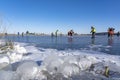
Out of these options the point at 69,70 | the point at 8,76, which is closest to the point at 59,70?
the point at 69,70

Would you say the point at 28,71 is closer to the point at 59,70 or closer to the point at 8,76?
the point at 8,76

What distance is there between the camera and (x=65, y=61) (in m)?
5.90

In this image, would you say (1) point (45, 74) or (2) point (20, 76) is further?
(1) point (45, 74)

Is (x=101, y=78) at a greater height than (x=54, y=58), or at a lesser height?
lesser

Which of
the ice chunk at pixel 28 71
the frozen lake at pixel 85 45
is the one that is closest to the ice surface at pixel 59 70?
the ice chunk at pixel 28 71

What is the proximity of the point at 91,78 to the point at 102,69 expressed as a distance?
0.87m

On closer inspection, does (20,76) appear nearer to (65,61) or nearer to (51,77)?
(51,77)

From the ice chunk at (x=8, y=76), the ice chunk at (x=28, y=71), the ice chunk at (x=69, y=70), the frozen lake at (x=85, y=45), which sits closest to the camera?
the ice chunk at (x=8, y=76)

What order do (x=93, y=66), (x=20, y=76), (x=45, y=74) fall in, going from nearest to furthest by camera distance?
(x=20, y=76), (x=45, y=74), (x=93, y=66)

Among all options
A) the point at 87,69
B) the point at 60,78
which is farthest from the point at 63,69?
the point at 87,69

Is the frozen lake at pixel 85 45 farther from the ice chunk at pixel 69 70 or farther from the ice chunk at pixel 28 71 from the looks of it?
the ice chunk at pixel 28 71

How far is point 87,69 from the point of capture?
19.5 ft

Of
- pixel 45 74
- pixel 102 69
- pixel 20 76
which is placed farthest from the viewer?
pixel 102 69

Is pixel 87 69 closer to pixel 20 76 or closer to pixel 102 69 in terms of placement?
pixel 102 69
